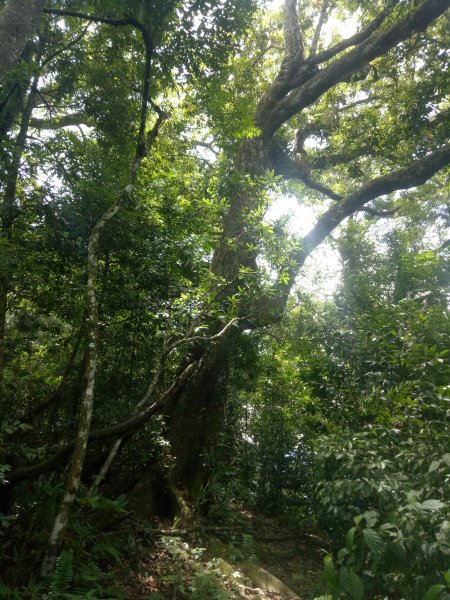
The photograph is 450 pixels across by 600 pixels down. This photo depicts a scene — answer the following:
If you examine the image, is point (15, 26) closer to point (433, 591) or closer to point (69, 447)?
point (69, 447)

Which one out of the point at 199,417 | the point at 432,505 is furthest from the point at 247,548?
the point at 432,505

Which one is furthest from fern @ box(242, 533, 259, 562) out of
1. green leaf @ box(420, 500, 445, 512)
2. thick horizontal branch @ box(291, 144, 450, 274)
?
thick horizontal branch @ box(291, 144, 450, 274)

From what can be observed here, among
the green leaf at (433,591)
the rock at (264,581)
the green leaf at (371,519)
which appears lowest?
the rock at (264,581)

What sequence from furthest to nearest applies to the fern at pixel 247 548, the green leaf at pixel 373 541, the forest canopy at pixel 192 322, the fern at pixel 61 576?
the fern at pixel 247 548
the forest canopy at pixel 192 322
the fern at pixel 61 576
the green leaf at pixel 373 541

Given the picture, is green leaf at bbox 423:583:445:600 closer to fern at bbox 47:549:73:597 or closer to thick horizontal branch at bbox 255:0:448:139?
fern at bbox 47:549:73:597

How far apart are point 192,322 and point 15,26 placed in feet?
12.5

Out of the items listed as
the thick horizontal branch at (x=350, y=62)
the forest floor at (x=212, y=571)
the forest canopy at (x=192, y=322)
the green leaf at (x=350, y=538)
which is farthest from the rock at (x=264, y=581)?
the thick horizontal branch at (x=350, y=62)

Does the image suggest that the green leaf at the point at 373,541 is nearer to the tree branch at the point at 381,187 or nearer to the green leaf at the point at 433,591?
the green leaf at the point at 433,591

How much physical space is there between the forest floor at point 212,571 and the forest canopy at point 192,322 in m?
0.66

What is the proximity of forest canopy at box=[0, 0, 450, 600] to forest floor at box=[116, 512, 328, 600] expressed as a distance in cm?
66

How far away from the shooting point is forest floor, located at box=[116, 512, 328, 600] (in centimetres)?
426

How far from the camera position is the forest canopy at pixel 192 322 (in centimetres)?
406

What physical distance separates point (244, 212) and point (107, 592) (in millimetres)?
5196

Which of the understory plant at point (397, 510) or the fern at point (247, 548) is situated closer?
the understory plant at point (397, 510)
